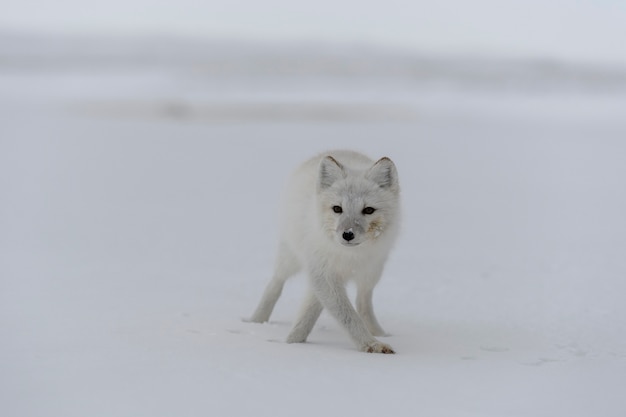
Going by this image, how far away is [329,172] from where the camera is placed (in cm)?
339

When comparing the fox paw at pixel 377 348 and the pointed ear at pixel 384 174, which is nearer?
the fox paw at pixel 377 348

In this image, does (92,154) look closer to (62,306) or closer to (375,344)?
(62,306)

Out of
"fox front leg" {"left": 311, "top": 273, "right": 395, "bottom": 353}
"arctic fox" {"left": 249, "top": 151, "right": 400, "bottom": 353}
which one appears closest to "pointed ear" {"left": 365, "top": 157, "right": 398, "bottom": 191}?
"arctic fox" {"left": 249, "top": 151, "right": 400, "bottom": 353}

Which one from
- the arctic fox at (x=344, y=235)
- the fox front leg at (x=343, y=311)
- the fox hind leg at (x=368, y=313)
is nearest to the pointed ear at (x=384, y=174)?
the arctic fox at (x=344, y=235)

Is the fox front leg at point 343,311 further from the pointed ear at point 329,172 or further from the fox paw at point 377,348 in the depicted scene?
the pointed ear at point 329,172

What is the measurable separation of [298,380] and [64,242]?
336cm

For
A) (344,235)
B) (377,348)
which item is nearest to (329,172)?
(344,235)

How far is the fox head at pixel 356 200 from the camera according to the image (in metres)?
3.22

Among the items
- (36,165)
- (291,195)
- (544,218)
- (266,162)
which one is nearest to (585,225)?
(544,218)

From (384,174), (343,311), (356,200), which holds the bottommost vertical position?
(343,311)

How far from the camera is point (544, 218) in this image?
714cm

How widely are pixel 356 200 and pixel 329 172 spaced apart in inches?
7.4

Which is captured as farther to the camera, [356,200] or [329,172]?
[329,172]

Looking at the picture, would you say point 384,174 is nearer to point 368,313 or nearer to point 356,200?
point 356,200
